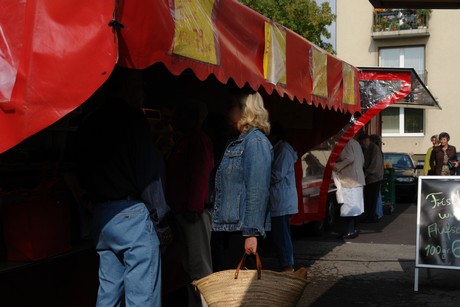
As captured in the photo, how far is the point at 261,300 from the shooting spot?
11.9 ft

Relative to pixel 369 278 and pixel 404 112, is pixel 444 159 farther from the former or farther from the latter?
pixel 404 112

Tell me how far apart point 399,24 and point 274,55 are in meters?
27.5

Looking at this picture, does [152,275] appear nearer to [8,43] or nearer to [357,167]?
[8,43]

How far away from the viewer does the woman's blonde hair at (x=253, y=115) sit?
4.20 meters

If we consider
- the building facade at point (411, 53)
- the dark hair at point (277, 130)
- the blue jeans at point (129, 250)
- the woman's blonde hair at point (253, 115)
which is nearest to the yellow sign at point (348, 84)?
the dark hair at point (277, 130)

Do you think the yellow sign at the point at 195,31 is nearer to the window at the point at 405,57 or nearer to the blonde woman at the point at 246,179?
the blonde woman at the point at 246,179

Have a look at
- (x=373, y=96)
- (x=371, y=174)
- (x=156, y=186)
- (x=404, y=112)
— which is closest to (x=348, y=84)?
(x=373, y=96)

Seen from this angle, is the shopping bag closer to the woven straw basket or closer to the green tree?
the woven straw basket

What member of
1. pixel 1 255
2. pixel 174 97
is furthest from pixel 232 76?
pixel 174 97

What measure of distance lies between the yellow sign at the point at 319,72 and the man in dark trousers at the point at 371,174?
571 centimetres

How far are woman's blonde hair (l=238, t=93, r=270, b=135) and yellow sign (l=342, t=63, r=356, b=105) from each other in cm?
297

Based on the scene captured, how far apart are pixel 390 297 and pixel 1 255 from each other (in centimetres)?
389

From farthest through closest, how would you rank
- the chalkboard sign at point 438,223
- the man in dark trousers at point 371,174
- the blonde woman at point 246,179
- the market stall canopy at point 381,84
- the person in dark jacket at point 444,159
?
1. the person in dark jacket at point 444,159
2. the man in dark trousers at point 371,174
3. the market stall canopy at point 381,84
4. the chalkboard sign at point 438,223
5. the blonde woman at point 246,179

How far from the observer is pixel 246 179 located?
13.1 ft
